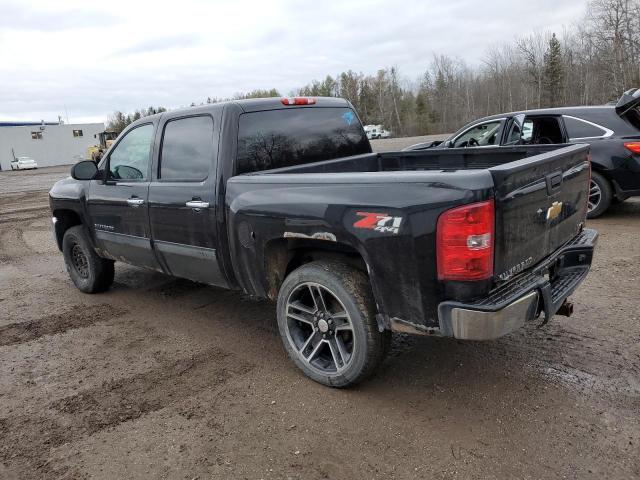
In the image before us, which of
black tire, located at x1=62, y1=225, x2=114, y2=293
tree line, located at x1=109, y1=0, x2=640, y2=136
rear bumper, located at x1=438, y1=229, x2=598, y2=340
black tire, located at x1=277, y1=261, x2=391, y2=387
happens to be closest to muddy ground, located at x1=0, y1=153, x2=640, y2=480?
black tire, located at x1=277, y1=261, x2=391, y2=387

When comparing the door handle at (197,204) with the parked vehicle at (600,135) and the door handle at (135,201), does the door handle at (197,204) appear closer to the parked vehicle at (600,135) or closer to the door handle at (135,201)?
the door handle at (135,201)

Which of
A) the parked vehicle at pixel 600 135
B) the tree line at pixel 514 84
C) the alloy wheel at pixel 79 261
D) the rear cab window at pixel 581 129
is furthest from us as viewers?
the tree line at pixel 514 84

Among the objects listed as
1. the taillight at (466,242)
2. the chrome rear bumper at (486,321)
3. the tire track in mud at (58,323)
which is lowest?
the tire track in mud at (58,323)

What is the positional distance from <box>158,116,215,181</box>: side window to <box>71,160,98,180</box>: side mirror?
1.13 meters

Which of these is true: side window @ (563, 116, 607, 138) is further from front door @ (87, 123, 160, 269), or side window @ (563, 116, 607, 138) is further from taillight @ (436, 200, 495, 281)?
front door @ (87, 123, 160, 269)

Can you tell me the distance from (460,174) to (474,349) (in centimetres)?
181

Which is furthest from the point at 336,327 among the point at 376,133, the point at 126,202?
the point at 376,133

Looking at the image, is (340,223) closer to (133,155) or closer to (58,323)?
(133,155)

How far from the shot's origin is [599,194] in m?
7.70

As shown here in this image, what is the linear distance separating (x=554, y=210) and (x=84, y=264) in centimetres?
517

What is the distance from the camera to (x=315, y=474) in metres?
2.64

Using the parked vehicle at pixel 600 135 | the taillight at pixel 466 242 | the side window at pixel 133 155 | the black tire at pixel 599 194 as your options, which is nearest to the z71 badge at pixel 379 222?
the taillight at pixel 466 242

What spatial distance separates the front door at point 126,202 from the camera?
15.5 ft

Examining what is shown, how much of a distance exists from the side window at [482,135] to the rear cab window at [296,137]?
411 centimetres
